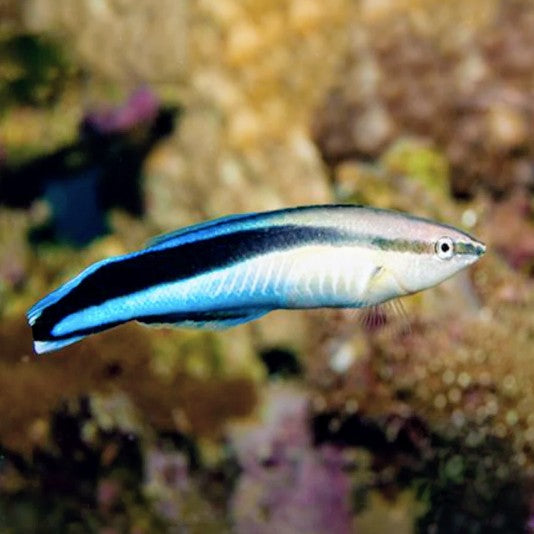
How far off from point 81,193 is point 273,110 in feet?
5.74

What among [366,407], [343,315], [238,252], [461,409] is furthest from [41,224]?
[238,252]

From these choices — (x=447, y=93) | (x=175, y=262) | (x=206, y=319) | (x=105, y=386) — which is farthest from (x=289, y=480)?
(x=447, y=93)

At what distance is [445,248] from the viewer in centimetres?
213

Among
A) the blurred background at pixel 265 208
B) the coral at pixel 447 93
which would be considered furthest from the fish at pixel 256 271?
the coral at pixel 447 93

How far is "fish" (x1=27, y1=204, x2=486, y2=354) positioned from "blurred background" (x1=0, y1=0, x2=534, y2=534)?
5.28 ft

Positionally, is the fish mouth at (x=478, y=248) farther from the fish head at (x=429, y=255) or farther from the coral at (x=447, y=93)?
the coral at (x=447, y=93)

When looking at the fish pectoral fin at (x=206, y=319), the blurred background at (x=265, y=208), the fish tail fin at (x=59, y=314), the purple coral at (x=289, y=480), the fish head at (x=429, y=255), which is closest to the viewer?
the fish tail fin at (x=59, y=314)

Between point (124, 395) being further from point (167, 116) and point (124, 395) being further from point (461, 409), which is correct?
point (167, 116)

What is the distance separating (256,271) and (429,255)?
18.0 inches

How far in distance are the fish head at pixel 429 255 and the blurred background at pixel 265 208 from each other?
1.56 metres

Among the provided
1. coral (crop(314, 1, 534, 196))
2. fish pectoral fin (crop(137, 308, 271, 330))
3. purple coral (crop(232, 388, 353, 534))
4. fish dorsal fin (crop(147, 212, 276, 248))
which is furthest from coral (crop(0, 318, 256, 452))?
coral (crop(314, 1, 534, 196))

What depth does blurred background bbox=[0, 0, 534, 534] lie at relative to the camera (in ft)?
12.4

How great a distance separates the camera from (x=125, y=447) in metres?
4.16

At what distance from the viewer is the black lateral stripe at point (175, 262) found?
1895mm
